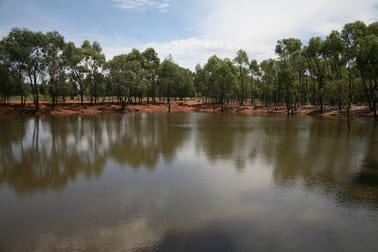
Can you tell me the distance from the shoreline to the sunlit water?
3244cm

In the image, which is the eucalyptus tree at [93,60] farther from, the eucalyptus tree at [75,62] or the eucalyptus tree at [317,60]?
the eucalyptus tree at [317,60]

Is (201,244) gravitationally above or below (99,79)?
below

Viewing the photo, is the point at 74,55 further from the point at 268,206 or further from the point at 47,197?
the point at 268,206

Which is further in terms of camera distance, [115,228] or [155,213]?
[155,213]

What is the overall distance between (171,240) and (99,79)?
2431 inches

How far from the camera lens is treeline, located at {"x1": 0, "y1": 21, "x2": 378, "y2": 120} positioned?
43062 mm

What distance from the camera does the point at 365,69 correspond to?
36.8 metres

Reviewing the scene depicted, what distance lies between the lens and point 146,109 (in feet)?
210

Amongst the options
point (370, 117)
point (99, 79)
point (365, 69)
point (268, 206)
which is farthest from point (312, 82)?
point (268, 206)

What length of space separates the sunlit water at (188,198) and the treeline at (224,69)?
92.9 ft

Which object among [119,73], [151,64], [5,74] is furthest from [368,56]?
[5,74]

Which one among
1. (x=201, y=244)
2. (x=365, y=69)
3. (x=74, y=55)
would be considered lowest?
(x=201, y=244)

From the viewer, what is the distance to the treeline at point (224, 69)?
141ft

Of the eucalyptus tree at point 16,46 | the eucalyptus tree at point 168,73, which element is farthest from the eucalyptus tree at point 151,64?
the eucalyptus tree at point 16,46
